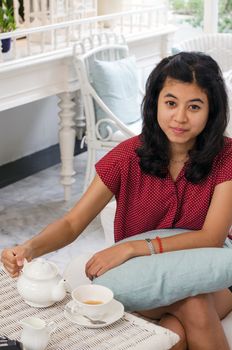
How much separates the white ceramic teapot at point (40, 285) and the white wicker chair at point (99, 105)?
1.75 meters

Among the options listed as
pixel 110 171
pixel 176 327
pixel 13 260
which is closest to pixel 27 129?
pixel 110 171

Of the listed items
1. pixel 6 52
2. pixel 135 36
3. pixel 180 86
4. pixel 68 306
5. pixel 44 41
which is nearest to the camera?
pixel 68 306

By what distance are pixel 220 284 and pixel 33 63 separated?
1.88 metres

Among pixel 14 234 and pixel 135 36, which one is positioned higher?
pixel 135 36

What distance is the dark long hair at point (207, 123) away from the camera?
179 centimetres

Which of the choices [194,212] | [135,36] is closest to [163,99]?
[194,212]

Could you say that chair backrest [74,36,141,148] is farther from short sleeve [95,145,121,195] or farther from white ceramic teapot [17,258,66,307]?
white ceramic teapot [17,258,66,307]

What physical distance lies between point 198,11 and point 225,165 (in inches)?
120

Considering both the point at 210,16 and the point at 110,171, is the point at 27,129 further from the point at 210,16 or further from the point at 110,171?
the point at 110,171

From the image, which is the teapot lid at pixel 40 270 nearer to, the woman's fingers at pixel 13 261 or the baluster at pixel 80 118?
the woman's fingers at pixel 13 261

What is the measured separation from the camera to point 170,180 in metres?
1.86

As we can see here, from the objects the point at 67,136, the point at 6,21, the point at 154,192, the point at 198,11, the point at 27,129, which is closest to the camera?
the point at 154,192

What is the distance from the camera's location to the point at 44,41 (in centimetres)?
346

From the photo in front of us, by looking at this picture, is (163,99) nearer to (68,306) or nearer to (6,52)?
(68,306)
